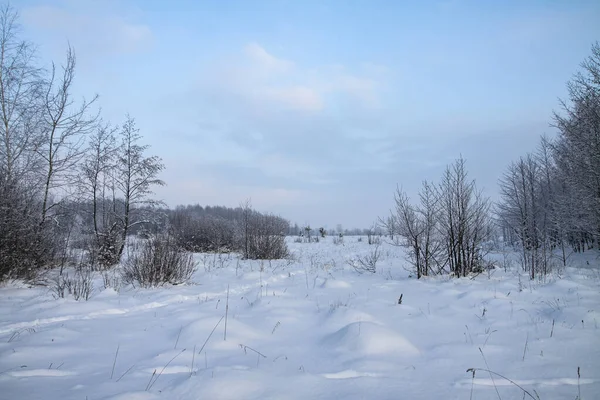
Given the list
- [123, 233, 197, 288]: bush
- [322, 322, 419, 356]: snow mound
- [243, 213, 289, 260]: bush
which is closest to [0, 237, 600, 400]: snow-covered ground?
[322, 322, 419, 356]: snow mound

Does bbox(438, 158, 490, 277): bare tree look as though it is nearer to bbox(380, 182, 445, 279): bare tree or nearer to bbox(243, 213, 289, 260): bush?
bbox(380, 182, 445, 279): bare tree

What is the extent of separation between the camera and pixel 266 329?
3.88 m

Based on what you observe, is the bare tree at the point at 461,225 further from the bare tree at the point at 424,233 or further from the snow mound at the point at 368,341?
the snow mound at the point at 368,341

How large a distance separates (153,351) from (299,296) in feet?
10.1

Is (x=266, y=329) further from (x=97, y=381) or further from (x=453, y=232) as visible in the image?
(x=453, y=232)

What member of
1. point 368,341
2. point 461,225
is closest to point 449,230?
point 461,225

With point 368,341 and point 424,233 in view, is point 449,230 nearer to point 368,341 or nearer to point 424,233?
point 424,233

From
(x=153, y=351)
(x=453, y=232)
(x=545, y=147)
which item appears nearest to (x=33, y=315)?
(x=153, y=351)

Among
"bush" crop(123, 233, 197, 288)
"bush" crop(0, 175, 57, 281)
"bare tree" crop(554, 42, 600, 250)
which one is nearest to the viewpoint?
"bush" crop(0, 175, 57, 281)

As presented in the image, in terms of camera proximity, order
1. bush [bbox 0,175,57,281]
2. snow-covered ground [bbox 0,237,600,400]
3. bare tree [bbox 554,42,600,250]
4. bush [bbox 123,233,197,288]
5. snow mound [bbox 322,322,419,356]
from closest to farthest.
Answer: snow-covered ground [bbox 0,237,600,400], snow mound [bbox 322,322,419,356], bush [bbox 0,175,57,281], bush [bbox 123,233,197,288], bare tree [bbox 554,42,600,250]

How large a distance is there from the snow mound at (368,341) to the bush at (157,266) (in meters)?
4.69

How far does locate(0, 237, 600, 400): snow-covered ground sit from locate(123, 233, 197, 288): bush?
2.43 feet

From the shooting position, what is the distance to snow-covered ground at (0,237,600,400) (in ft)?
7.64

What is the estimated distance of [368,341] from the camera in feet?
10.5
